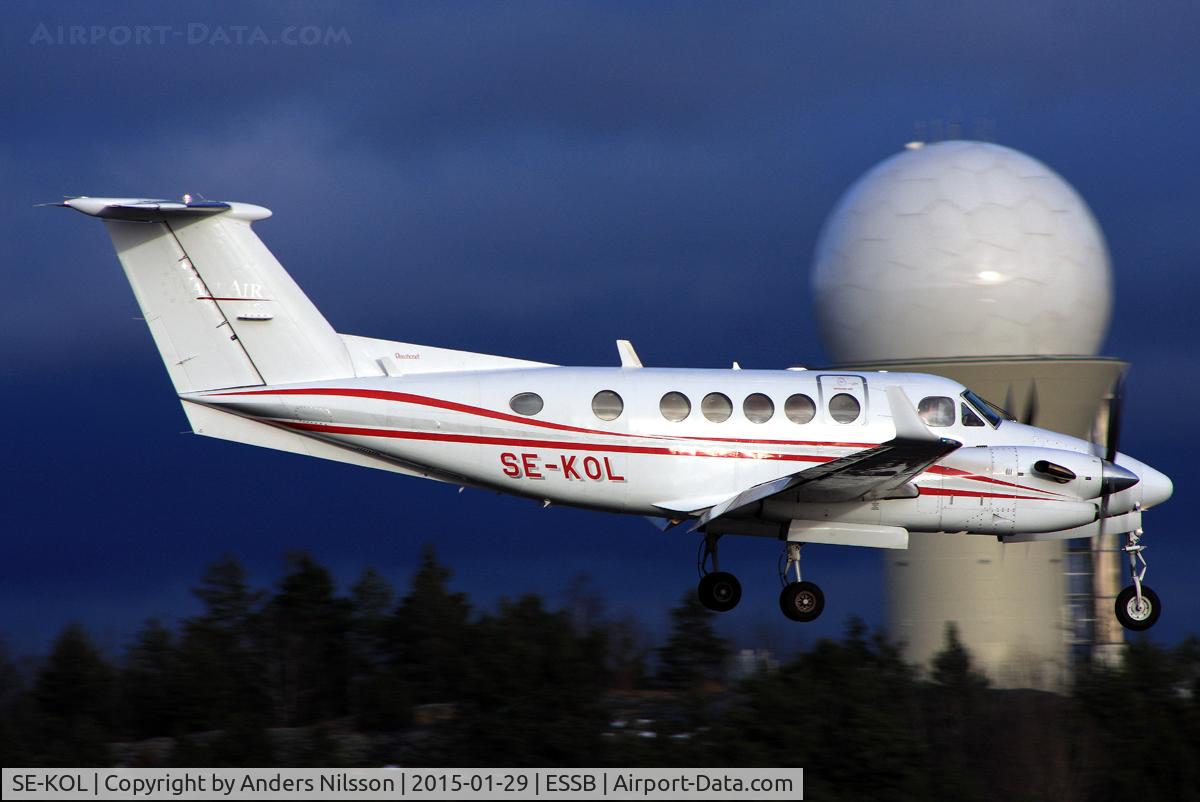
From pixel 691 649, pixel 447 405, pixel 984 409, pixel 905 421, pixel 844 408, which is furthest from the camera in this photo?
pixel 691 649

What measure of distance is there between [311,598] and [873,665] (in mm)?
21870

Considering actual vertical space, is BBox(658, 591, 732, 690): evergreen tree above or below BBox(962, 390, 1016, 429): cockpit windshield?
below

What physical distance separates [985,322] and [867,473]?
9.77 metres

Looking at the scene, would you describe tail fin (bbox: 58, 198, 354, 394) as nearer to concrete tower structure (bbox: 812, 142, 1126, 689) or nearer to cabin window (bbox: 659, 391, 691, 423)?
cabin window (bbox: 659, 391, 691, 423)

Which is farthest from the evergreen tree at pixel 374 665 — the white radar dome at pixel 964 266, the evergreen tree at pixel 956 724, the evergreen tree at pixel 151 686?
the white radar dome at pixel 964 266

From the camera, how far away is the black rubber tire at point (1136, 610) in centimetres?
2109

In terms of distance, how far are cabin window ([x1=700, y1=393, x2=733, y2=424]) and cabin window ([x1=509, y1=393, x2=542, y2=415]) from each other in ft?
7.52

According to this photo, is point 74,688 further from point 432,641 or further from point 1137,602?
point 1137,602

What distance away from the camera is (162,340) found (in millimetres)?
19484

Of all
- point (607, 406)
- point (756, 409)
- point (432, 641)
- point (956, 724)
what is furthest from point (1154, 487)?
point (432, 641)

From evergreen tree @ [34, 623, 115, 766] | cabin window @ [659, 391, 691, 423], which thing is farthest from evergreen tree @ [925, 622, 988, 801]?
evergreen tree @ [34, 623, 115, 766]

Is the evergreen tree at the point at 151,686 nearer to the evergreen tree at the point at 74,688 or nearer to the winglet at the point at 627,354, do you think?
the evergreen tree at the point at 74,688

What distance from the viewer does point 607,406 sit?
1964 centimetres

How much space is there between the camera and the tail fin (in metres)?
19.5
